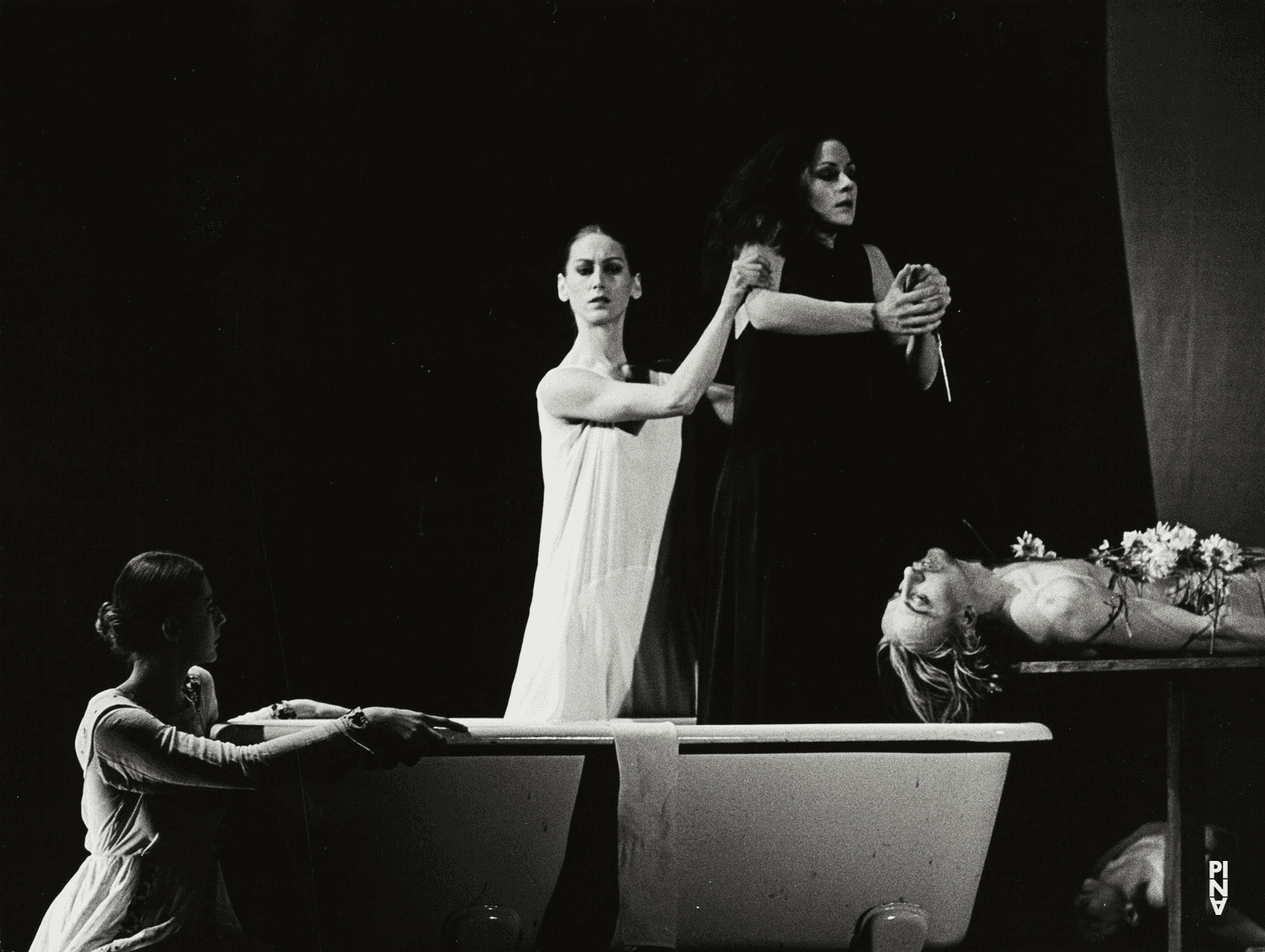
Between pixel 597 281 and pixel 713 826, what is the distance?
1.19 meters

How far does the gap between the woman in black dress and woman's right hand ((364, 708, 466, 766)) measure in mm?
669

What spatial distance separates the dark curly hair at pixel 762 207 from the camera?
9.74 ft

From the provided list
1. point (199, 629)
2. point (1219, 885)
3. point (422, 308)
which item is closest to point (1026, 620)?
point (1219, 885)

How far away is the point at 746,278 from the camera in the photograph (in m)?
2.93

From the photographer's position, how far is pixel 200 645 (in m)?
2.45

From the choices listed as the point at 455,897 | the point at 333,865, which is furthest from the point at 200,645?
the point at 455,897

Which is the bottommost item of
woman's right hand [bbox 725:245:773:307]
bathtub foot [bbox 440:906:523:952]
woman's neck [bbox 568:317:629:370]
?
bathtub foot [bbox 440:906:523:952]

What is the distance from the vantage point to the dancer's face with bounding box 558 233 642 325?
294cm

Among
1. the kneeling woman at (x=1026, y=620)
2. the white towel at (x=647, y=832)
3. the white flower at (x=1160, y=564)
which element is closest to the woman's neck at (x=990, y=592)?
the kneeling woman at (x=1026, y=620)

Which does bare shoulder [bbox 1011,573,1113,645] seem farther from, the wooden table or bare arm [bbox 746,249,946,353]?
Result: bare arm [bbox 746,249,946,353]

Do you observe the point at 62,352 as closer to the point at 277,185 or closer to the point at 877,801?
the point at 277,185

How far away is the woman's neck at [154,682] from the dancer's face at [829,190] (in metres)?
1.66

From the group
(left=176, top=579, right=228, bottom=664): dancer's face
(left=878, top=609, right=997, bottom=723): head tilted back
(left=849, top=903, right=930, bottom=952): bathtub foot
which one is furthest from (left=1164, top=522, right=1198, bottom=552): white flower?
(left=176, top=579, right=228, bottom=664): dancer's face

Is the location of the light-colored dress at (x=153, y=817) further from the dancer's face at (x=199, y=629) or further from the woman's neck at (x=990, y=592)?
the woman's neck at (x=990, y=592)
